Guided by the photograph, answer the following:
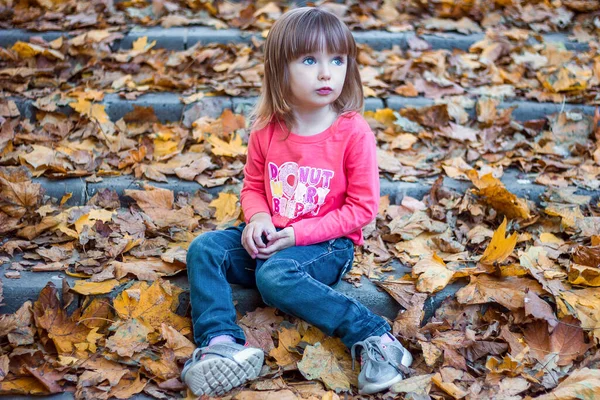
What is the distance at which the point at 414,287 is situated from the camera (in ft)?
7.92

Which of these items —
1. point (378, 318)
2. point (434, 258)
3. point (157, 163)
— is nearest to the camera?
point (378, 318)

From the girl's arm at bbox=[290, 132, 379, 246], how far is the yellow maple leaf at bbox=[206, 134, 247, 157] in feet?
3.17

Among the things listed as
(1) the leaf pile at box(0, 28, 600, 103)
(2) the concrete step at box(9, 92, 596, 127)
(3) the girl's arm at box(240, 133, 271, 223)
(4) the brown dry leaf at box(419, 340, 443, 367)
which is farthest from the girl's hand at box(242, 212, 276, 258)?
(1) the leaf pile at box(0, 28, 600, 103)

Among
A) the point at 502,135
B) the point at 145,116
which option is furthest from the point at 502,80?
the point at 145,116

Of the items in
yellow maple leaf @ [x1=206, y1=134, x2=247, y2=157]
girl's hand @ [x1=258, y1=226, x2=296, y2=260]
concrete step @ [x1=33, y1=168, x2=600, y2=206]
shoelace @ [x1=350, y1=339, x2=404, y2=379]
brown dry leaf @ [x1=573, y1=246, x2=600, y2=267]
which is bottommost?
shoelace @ [x1=350, y1=339, x2=404, y2=379]

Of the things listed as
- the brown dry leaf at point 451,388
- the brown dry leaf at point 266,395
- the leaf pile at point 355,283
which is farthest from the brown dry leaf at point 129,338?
the brown dry leaf at point 451,388

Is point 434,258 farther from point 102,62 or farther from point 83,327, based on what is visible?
point 102,62

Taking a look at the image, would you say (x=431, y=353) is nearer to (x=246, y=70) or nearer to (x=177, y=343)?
(x=177, y=343)

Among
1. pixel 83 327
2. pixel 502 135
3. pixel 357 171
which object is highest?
pixel 357 171

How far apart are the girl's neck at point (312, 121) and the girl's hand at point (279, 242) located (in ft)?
1.24

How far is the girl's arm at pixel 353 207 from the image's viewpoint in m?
2.29

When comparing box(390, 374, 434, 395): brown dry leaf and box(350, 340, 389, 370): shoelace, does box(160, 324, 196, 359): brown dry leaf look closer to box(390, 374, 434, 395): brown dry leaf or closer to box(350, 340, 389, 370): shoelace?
box(350, 340, 389, 370): shoelace

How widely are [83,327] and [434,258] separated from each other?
4.27ft

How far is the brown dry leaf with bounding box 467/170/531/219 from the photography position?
9.04 ft
